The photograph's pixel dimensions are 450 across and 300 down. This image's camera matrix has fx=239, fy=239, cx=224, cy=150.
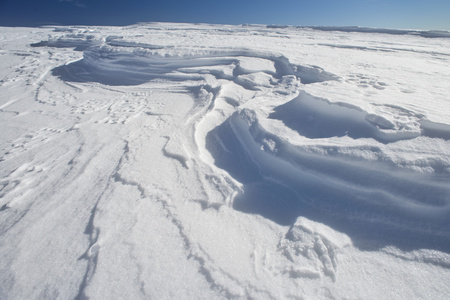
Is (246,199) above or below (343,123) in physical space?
below

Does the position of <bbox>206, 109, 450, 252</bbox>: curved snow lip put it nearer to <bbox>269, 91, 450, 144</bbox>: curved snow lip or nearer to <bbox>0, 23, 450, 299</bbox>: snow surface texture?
<bbox>0, 23, 450, 299</bbox>: snow surface texture

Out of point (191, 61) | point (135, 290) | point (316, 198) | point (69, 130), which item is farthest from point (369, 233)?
point (191, 61)

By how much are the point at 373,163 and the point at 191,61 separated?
13.1 ft

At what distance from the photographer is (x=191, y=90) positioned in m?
3.93

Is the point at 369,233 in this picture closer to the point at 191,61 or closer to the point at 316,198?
the point at 316,198

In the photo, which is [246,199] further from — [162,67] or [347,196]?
[162,67]

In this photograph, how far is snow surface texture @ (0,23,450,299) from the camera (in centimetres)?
121

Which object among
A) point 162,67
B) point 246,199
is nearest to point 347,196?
point 246,199

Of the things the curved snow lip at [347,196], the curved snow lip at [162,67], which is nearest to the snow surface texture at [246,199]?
the curved snow lip at [347,196]

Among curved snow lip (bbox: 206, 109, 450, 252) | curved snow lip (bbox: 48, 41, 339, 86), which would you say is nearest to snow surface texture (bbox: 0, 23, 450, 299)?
curved snow lip (bbox: 206, 109, 450, 252)

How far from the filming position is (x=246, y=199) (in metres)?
1.68

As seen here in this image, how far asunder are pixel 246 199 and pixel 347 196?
2.12ft

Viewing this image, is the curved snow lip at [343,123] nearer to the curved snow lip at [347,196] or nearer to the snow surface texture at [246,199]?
the snow surface texture at [246,199]

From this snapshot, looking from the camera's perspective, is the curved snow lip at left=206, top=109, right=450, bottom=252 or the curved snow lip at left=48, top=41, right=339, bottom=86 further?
the curved snow lip at left=48, top=41, right=339, bottom=86
